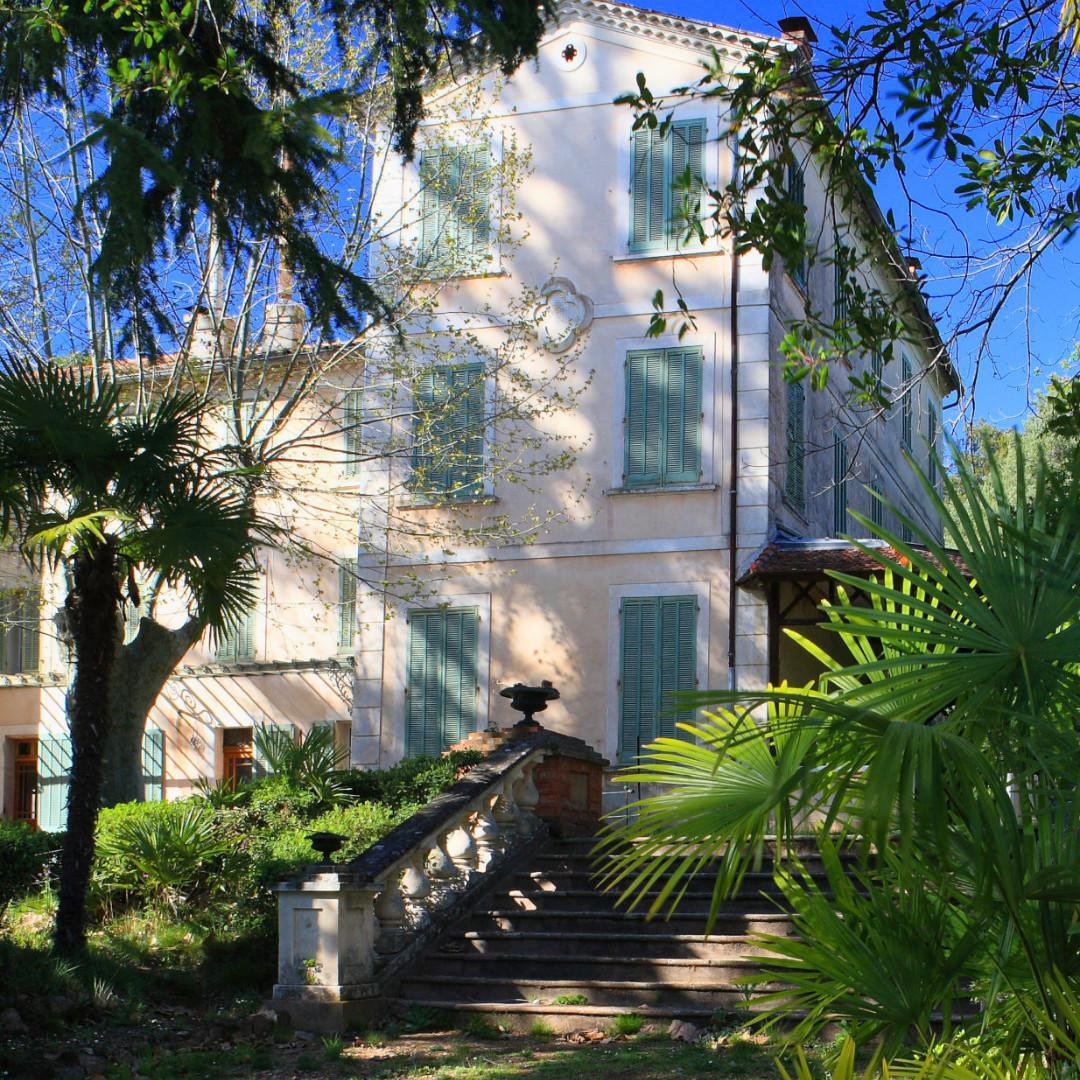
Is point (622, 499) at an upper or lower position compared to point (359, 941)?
upper

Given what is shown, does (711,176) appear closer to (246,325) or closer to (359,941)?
(246,325)

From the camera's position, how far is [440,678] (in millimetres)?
18828

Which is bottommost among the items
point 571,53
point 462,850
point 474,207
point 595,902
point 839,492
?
point 595,902

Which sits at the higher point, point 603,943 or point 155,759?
point 155,759

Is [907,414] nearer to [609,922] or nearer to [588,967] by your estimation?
[609,922]

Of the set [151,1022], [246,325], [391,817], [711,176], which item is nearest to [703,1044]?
[151,1022]

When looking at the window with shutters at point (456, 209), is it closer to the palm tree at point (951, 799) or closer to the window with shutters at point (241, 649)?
the window with shutters at point (241, 649)

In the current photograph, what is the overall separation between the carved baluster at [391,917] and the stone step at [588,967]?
30 centimetres

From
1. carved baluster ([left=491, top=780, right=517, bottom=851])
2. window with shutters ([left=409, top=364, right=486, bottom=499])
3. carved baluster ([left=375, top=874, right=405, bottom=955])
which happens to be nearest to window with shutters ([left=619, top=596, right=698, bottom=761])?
window with shutters ([left=409, top=364, right=486, bottom=499])

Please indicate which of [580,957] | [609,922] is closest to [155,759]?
[609,922]

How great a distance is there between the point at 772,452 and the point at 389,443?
4.30 m

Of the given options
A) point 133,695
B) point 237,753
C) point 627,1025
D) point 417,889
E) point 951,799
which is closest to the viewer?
point 951,799

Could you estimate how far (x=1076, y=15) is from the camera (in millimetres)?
6770

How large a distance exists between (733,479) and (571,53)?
19.0 ft
